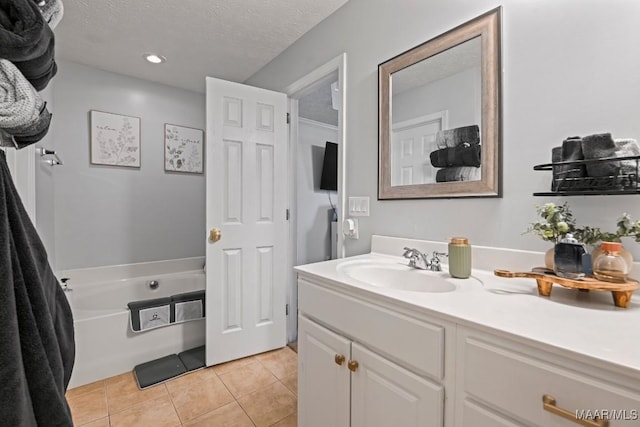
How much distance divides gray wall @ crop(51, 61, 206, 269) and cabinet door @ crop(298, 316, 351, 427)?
7.50 feet

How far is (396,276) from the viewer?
3.97 ft

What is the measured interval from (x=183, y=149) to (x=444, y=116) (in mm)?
2660

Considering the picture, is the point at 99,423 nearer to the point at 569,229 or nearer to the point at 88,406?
the point at 88,406

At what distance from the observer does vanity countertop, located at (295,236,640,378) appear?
52 centimetres

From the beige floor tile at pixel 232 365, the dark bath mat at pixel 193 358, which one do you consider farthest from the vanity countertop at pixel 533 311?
the dark bath mat at pixel 193 358

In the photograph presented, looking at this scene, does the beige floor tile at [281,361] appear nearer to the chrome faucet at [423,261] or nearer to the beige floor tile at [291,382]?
the beige floor tile at [291,382]

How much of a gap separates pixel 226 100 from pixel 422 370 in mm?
2042

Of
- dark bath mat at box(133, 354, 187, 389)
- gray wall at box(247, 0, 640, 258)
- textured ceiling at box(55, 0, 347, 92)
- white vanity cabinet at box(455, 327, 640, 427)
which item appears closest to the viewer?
white vanity cabinet at box(455, 327, 640, 427)

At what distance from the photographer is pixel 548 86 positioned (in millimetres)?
948

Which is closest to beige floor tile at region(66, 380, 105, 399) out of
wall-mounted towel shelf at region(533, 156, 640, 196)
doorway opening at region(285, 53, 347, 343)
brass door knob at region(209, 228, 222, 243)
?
brass door knob at region(209, 228, 222, 243)

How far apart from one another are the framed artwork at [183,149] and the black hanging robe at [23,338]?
8.13 ft

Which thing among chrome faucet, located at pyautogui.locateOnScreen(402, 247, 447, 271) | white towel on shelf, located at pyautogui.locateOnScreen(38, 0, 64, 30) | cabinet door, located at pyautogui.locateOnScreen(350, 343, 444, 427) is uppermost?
white towel on shelf, located at pyautogui.locateOnScreen(38, 0, 64, 30)

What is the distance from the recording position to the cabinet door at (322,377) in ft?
3.28

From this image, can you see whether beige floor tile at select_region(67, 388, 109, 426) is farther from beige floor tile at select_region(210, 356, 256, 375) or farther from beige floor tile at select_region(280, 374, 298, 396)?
beige floor tile at select_region(280, 374, 298, 396)
